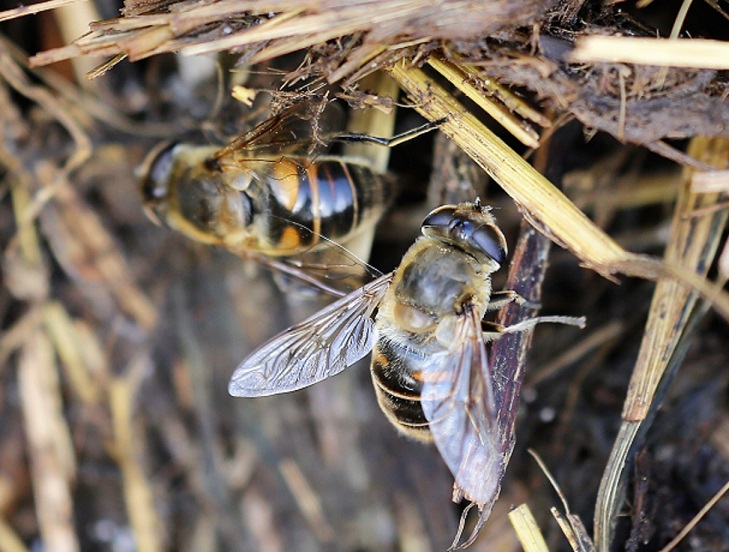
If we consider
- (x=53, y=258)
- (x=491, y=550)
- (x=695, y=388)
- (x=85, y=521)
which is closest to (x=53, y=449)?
(x=85, y=521)

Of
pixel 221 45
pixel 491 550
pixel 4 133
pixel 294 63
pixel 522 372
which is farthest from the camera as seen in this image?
pixel 4 133

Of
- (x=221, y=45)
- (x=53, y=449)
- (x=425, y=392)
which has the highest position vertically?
(x=221, y=45)

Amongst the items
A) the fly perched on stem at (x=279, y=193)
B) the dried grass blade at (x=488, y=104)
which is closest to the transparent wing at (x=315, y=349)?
the fly perched on stem at (x=279, y=193)

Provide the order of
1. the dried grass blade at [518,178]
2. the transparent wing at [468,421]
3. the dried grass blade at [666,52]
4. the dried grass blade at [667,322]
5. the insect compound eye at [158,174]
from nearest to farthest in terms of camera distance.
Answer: the dried grass blade at [666,52]
the transparent wing at [468,421]
the dried grass blade at [518,178]
the dried grass blade at [667,322]
the insect compound eye at [158,174]

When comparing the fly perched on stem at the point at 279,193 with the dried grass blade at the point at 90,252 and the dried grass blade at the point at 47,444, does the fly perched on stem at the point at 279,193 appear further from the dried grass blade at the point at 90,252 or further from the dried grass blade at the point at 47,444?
the dried grass blade at the point at 47,444

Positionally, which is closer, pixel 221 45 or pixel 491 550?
pixel 221 45

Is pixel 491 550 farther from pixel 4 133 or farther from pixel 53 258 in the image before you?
pixel 4 133
